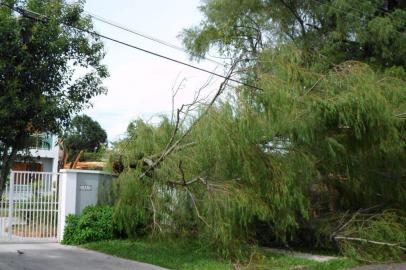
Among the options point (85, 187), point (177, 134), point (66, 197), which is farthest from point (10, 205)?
point (177, 134)

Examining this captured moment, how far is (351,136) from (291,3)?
298 inches

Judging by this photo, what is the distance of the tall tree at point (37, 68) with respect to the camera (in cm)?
986

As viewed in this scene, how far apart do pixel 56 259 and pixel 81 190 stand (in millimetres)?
3370

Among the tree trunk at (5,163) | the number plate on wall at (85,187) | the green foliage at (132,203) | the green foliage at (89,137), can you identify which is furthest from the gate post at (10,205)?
the green foliage at (89,137)

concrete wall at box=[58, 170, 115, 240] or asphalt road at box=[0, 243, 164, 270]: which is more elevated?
concrete wall at box=[58, 170, 115, 240]

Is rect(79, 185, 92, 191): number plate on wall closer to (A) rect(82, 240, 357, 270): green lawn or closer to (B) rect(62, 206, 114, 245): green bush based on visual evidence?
(B) rect(62, 206, 114, 245): green bush

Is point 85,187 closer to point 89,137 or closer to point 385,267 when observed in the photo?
point 385,267

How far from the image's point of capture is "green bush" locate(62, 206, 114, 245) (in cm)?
1552

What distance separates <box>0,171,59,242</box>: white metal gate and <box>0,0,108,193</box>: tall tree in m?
4.92

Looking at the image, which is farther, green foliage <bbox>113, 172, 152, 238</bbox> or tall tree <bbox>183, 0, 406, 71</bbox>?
tall tree <bbox>183, 0, 406, 71</bbox>

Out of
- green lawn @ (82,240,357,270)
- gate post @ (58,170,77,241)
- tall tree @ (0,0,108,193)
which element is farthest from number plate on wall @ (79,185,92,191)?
tall tree @ (0,0,108,193)

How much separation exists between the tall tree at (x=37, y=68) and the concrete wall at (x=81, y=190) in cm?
532

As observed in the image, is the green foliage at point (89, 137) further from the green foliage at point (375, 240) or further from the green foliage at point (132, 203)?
the green foliage at point (375, 240)

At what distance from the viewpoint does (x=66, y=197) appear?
15781 mm
